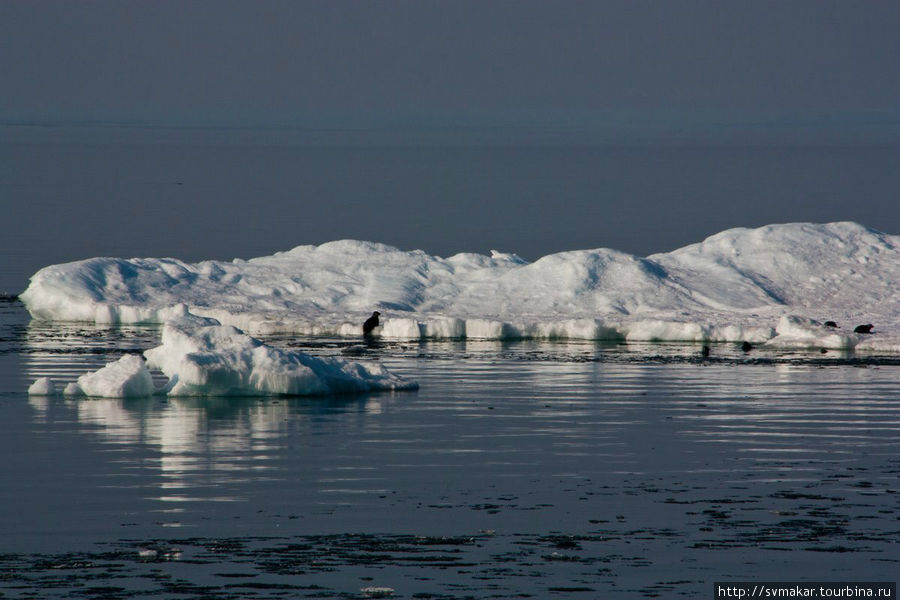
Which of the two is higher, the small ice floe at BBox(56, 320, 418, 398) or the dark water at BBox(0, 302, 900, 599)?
the small ice floe at BBox(56, 320, 418, 398)

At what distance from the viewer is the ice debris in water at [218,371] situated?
77.9ft

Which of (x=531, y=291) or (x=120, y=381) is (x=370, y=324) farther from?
(x=120, y=381)

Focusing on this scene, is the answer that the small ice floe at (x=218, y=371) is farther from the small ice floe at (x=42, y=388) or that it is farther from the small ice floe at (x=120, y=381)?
the small ice floe at (x=42, y=388)

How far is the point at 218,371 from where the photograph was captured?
77.9ft

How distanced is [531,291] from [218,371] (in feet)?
53.2

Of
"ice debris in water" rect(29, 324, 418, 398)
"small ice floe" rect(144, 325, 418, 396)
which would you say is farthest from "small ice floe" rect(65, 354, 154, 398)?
"small ice floe" rect(144, 325, 418, 396)

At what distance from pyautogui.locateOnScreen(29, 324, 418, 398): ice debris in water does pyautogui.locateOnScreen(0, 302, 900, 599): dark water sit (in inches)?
11.4

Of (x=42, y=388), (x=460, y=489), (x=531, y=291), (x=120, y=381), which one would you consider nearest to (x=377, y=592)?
(x=460, y=489)

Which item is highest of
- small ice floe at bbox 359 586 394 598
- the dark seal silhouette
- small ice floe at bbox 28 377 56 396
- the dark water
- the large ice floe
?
the large ice floe

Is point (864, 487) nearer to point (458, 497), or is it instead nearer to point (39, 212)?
point (458, 497)

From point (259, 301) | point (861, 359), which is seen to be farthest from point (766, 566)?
point (259, 301)

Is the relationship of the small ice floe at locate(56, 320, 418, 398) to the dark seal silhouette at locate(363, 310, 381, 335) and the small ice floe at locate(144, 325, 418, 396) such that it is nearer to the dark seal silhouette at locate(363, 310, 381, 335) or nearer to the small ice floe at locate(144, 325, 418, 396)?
the small ice floe at locate(144, 325, 418, 396)

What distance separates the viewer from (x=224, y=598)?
38.9 feet

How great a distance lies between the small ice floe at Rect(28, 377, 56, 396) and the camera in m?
24.5
